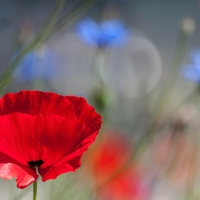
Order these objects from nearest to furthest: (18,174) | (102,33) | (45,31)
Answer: (18,174), (45,31), (102,33)

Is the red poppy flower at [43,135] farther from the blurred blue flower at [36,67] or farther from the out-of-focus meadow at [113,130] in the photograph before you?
the blurred blue flower at [36,67]

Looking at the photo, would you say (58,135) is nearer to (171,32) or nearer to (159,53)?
(159,53)

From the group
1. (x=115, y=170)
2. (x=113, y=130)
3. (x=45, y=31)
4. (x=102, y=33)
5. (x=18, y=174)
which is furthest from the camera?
(x=113, y=130)

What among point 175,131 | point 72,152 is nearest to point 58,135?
point 72,152

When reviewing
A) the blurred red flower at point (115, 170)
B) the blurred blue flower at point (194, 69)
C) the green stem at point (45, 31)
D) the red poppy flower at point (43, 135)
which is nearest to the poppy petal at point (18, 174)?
the red poppy flower at point (43, 135)

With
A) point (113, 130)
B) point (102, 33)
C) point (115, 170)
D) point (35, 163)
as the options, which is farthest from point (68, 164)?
point (113, 130)

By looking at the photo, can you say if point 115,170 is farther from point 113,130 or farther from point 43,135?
point 43,135
